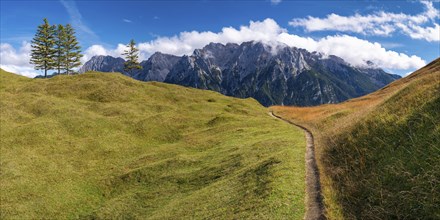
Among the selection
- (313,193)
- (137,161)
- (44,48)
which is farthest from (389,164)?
(44,48)

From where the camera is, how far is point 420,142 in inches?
750

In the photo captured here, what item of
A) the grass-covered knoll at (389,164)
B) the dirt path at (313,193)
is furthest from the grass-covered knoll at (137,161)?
the grass-covered knoll at (389,164)

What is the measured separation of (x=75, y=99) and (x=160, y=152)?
3785cm

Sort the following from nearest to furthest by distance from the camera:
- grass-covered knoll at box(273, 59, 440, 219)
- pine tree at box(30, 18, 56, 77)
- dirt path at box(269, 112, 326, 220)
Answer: grass-covered knoll at box(273, 59, 440, 219)
dirt path at box(269, 112, 326, 220)
pine tree at box(30, 18, 56, 77)

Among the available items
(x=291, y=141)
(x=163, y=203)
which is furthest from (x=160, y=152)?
(x=291, y=141)

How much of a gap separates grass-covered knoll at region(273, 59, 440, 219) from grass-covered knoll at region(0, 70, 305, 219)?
97.6 inches

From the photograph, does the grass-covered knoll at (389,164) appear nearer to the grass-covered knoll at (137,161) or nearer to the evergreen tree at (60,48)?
the grass-covered knoll at (137,161)

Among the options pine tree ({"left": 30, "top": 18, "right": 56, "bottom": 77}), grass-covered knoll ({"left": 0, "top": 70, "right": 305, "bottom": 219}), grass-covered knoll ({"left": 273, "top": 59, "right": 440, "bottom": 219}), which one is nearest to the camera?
grass-covered knoll ({"left": 273, "top": 59, "right": 440, "bottom": 219})

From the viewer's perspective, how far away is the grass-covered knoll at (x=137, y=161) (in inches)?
913

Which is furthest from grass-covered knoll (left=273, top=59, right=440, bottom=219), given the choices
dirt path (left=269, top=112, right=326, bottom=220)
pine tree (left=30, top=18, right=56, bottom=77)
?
pine tree (left=30, top=18, right=56, bottom=77)

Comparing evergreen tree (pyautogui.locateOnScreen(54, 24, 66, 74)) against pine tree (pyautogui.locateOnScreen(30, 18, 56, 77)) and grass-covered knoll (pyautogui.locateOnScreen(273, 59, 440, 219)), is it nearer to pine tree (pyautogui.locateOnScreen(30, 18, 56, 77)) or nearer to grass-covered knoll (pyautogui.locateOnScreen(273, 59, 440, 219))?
pine tree (pyautogui.locateOnScreen(30, 18, 56, 77))

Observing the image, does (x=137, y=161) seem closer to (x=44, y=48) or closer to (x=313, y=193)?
(x=313, y=193)

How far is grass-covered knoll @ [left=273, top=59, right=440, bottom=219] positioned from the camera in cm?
1501

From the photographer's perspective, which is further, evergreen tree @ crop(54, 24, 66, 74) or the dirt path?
evergreen tree @ crop(54, 24, 66, 74)
